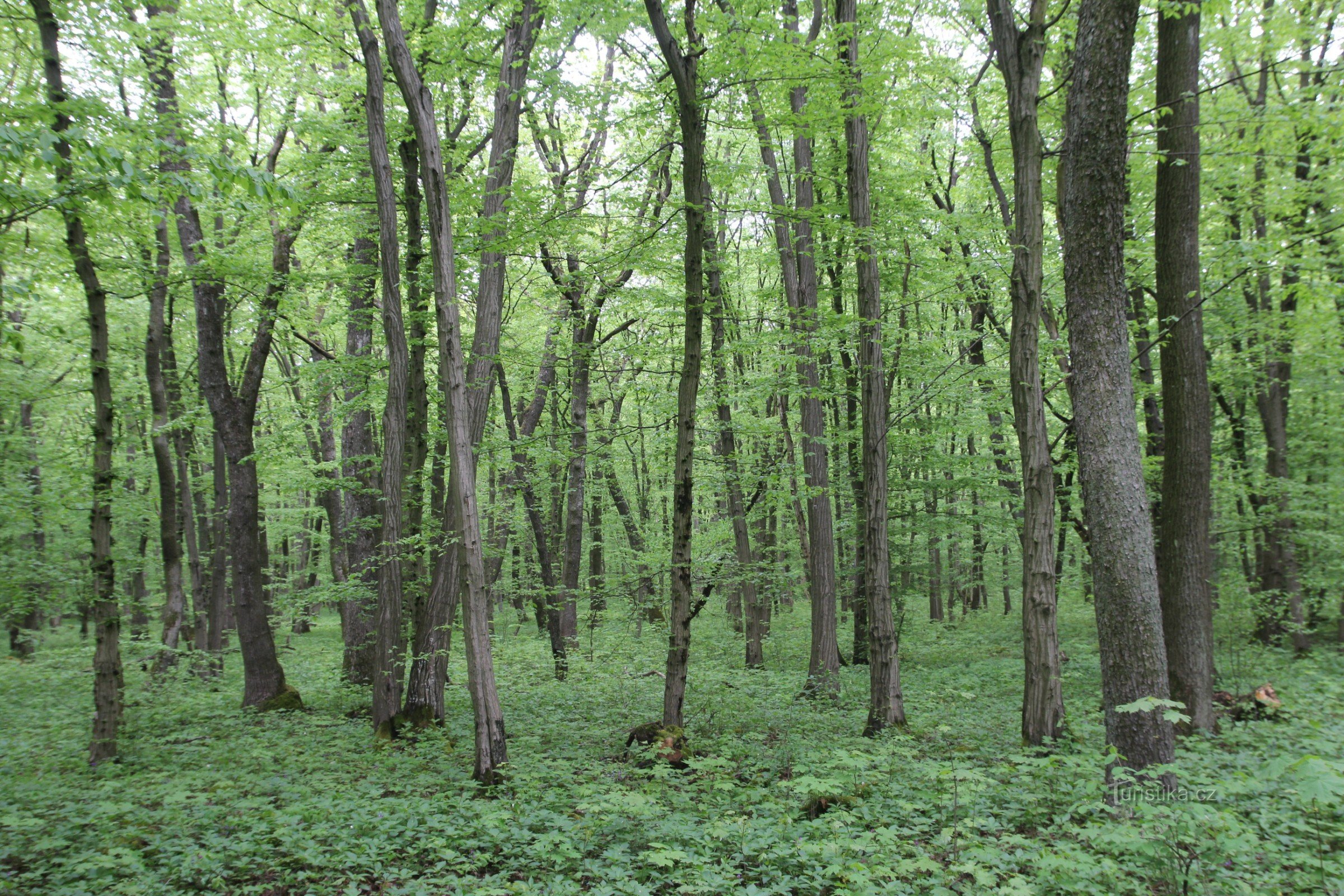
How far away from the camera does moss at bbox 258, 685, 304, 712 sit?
10180 mm

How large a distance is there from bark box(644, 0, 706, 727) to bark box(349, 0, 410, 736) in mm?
3168

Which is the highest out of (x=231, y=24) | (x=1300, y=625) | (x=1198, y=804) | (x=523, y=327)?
(x=231, y=24)

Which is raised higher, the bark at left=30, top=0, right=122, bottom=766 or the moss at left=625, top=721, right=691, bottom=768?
the bark at left=30, top=0, right=122, bottom=766

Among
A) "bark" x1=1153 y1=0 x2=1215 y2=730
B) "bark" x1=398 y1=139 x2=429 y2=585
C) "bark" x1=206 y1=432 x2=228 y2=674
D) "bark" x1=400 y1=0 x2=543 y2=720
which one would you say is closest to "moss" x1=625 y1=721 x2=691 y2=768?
"bark" x1=400 y1=0 x2=543 y2=720

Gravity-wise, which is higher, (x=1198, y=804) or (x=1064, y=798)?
(x=1198, y=804)

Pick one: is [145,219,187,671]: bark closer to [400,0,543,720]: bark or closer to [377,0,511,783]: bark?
[400,0,543,720]: bark

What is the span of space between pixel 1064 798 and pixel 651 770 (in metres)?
2.98

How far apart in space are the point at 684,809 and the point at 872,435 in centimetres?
445

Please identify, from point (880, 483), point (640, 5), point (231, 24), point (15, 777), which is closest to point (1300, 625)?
point (880, 483)

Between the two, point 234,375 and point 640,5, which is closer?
point 640,5

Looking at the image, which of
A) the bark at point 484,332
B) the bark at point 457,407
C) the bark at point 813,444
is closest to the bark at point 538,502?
the bark at point 484,332

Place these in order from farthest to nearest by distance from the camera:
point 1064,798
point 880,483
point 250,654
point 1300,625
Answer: point 1300,625
point 250,654
point 880,483
point 1064,798

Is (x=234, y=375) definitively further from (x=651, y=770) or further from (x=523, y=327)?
(x=651, y=770)

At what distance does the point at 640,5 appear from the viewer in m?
8.46
